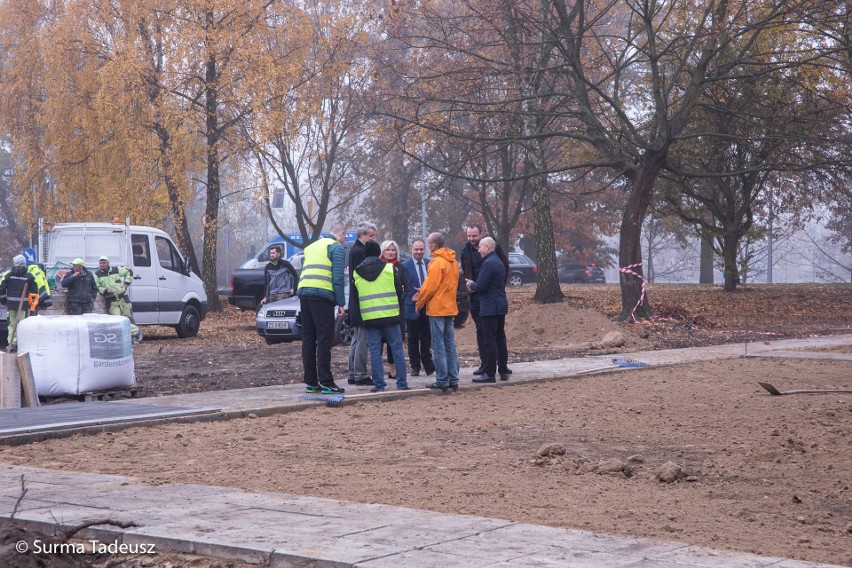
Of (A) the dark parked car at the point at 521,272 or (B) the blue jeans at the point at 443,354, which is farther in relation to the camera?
(A) the dark parked car at the point at 521,272

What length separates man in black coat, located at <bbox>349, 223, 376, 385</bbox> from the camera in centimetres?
1285

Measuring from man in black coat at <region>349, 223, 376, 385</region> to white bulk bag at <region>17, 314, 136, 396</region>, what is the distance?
2822 millimetres

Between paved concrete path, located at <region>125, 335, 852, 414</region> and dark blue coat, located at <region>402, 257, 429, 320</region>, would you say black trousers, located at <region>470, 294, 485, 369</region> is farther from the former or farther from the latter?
dark blue coat, located at <region>402, 257, 429, 320</region>

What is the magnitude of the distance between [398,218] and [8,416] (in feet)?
157

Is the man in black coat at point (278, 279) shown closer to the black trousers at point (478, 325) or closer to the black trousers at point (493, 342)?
the black trousers at point (478, 325)

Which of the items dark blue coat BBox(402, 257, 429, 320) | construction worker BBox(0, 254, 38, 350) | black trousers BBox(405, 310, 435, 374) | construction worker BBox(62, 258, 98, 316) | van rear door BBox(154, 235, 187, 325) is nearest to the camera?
dark blue coat BBox(402, 257, 429, 320)

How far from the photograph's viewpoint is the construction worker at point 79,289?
2067cm

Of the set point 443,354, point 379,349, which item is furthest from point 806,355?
point 379,349

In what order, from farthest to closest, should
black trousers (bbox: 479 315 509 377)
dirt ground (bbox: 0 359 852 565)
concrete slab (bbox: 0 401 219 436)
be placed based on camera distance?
1. black trousers (bbox: 479 315 509 377)
2. concrete slab (bbox: 0 401 219 436)
3. dirt ground (bbox: 0 359 852 565)

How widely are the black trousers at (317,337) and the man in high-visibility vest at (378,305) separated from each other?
45 cm

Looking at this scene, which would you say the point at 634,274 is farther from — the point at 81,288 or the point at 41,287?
the point at 41,287

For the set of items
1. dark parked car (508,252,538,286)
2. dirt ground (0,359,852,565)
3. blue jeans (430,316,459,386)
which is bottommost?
dirt ground (0,359,852,565)

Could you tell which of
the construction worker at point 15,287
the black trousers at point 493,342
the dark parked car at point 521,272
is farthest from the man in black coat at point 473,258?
the dark parked car at point 521,272

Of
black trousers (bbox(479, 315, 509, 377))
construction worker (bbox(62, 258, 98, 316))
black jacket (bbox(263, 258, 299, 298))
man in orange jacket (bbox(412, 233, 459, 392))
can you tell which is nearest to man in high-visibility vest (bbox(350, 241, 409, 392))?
man in orange jacket (bbox(412, 233, 459, 392))
